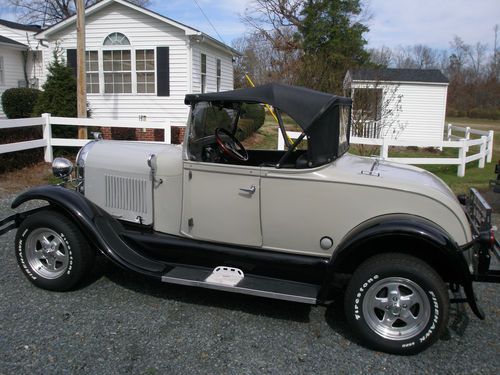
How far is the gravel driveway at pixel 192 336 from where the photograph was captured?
3.21 m

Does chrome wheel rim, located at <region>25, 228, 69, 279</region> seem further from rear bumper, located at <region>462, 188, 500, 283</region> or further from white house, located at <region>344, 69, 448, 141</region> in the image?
white house, located at <region>344, 69, 448, 141</region>

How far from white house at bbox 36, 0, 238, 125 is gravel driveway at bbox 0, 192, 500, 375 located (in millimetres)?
11971

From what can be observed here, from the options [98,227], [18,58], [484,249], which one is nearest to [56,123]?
[98,227]

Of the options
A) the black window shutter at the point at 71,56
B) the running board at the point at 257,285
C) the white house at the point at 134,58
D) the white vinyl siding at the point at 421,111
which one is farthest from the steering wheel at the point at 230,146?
the white vinyl siding at the point at 421,111

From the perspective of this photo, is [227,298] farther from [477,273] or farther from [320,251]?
[477,273]

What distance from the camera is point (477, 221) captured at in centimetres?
391

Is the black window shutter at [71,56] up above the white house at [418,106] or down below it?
above

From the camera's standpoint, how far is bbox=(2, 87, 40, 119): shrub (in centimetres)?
1814

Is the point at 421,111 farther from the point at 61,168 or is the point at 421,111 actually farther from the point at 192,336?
the point at 192,336

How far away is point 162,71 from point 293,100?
12769 mm

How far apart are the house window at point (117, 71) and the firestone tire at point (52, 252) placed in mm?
12538

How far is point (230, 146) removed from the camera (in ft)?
14.3

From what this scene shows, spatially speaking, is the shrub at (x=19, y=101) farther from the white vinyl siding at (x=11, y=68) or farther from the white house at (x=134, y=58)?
the white house at (x=134, y=58)

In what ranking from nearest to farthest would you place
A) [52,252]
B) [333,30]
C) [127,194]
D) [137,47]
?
[52,252] < [127,194] < [137,47] < [333,30]
